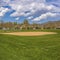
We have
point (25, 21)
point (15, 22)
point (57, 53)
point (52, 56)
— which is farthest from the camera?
point (15, 22)

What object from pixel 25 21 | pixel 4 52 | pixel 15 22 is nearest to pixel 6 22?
pixel 15 22

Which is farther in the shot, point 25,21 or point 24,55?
point 25,21

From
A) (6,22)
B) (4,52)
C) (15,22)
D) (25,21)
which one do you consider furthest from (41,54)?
(6,22)

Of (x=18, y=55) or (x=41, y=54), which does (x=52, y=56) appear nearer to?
(x=41, y=54)

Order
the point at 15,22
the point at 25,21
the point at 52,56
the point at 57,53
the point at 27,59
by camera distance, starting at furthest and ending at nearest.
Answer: the point at 15,22
the point at 25,21
the point at 57,53
the point at 52,56
the point at 27,59

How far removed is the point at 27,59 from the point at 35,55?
149cm

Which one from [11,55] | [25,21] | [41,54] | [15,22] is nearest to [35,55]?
[41,54]

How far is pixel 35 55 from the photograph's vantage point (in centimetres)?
1527

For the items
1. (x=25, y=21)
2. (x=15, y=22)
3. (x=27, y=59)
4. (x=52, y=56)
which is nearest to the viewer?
(x=27, y=59)

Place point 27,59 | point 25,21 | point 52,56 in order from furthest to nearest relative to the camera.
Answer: point 25,21 → point 52,56 → point 27,59

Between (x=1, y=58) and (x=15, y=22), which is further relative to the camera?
(x=15, y=22)

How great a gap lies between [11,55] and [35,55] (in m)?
2.08

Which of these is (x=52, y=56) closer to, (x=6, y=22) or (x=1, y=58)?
(x=1, y=58)

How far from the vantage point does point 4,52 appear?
16.0 meters
